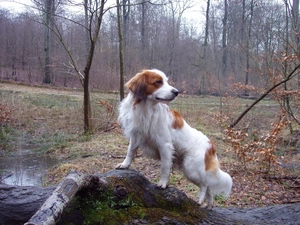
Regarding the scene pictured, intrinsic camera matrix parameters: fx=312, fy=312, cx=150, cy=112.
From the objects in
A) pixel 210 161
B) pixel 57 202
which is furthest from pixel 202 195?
pixel 57 202

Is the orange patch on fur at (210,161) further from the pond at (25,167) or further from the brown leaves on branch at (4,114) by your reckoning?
the brown leaves on branch at (4,114)

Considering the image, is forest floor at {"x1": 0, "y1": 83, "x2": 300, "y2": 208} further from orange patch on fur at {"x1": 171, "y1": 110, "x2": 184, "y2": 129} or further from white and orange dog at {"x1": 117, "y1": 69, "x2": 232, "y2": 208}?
orange patch on fur at {"x1": 171, "y1": 110, "x2": 184, "y2": 129}

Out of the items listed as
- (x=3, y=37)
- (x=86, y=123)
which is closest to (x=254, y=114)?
(x=86, y=123)

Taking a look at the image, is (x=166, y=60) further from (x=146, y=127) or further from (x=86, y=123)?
(x=146, y=127)

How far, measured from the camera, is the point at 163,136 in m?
3.97

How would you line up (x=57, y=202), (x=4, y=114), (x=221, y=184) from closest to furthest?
1. (x=57, y=202)
2. (x=221, y=184)
3. (x=4, y=114)

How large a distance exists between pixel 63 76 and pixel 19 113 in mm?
14698

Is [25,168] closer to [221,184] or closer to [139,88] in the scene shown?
[139,88]

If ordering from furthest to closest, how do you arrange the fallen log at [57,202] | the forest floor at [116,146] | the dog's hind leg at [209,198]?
the forest floor at [116,146], the dog's hind leg at [209,198], the fallen log at [57,202]

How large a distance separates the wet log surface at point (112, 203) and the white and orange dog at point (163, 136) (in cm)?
34

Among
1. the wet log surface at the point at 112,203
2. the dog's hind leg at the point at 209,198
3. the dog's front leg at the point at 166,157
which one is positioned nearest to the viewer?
the wet log surface at the point at 112,203

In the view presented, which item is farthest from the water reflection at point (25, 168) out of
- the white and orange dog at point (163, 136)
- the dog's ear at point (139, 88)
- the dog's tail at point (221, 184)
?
the dog's tail at point (221, 184)

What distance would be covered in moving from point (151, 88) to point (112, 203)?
1.56 m

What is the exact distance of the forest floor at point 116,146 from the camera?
6715 mm
